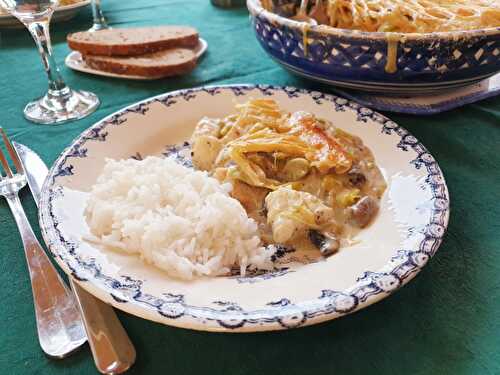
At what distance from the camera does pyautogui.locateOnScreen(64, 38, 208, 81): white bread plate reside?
2246mm

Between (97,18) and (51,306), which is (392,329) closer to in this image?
(51,306)

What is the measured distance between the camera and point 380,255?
1067 mm

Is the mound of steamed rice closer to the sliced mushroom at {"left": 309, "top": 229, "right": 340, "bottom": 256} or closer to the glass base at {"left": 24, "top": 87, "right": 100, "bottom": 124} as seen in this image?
the sliced mushroom at {"left": 309, "top": 229, "right": 340, "bottom": 256}

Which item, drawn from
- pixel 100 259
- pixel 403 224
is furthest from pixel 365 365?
pixel 100 259

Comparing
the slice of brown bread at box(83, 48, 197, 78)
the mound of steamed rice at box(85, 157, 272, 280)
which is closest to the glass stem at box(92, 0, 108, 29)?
the slice of brown bread at box(83, 48, 197, 78)

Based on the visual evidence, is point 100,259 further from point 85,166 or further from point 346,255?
point 346,255

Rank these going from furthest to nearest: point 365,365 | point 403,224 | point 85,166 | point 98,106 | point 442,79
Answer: point 98,106
point 442,79
point 85,166
point 403,224
point 365,365

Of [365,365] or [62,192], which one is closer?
[365,365]

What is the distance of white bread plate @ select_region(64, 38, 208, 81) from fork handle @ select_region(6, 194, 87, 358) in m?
1.25

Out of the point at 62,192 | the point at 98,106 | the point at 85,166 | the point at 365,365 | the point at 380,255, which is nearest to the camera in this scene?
the point at 365,365

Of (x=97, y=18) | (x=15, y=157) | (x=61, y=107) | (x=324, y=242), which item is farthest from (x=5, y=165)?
(x=97, y=18)

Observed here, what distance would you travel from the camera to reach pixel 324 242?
1218mm

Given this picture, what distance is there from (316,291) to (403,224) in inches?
13.8

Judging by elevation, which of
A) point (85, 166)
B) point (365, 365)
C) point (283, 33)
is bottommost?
point (365, 365)
